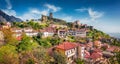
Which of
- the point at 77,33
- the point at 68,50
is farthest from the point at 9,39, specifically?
the point at 77,33

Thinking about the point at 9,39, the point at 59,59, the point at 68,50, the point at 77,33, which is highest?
the point at 9,39

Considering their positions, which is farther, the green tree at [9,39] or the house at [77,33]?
the house at [77,33]

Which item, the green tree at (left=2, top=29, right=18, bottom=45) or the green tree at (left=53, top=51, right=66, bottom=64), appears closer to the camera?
the green tree at (left=53, top=51, right=66, bottom=64)

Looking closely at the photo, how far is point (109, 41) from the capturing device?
57.8 m

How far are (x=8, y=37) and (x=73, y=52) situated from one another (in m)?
12.3

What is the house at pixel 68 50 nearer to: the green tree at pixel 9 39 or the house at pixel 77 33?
the green tree at pixel 9 39

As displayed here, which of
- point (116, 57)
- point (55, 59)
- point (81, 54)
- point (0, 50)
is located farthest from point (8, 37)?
point (116, 57)

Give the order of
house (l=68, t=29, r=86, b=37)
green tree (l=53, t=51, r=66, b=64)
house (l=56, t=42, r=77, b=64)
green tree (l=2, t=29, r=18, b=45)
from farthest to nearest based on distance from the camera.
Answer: house (l=68, t=29, r=86, b=37), green tree (l=2, t=29, r=18, b=45), house (l=56, t=42, r=77, b=64), green tree (l=53, t=51, r=66, b=64)

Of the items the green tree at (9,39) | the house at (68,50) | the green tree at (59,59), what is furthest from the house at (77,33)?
the green tree at (59,59)

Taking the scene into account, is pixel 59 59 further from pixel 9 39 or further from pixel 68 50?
pixel 9 39

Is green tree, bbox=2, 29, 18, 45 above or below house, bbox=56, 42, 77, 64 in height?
above

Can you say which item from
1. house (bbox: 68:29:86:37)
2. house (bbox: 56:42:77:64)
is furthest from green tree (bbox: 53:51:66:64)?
house (bbox: 68:29:86:37)

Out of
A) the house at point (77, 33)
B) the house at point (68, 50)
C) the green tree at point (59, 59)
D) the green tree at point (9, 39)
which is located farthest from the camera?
the house at point (77, 33)

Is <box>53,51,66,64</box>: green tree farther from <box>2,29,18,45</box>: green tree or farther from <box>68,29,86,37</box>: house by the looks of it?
<box>68,29,86,37</box>: house
